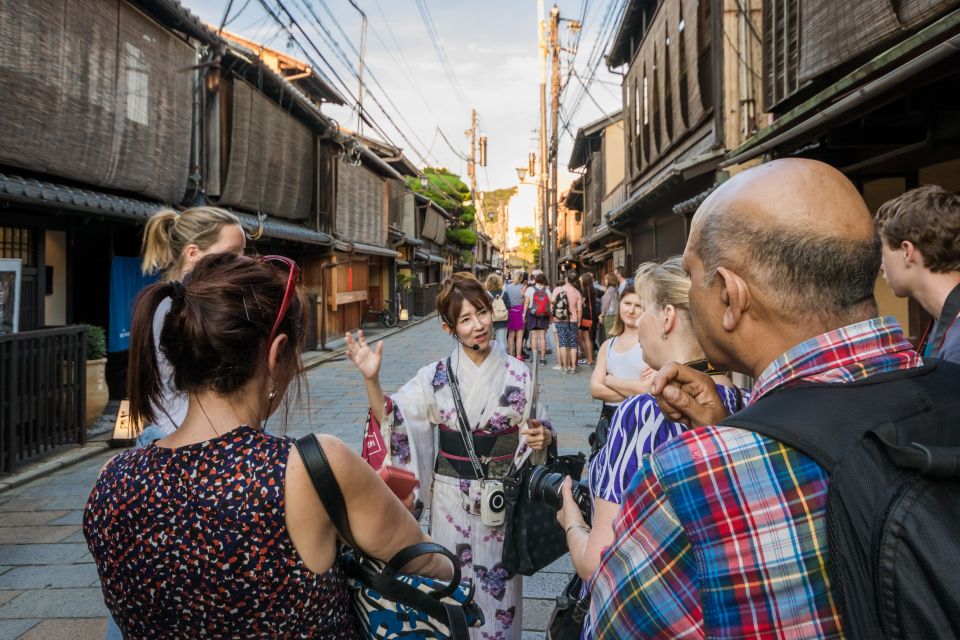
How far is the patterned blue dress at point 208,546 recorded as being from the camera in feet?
4.63

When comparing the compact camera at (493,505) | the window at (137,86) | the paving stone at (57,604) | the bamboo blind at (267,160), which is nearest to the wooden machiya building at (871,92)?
the compact camera at (493,505)

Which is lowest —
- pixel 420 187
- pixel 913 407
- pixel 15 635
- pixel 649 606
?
pixel 15 635

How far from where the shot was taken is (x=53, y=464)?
6836 mm

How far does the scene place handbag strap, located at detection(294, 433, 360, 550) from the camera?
4.64 ft

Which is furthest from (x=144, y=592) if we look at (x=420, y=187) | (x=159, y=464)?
(x=420, y=187)

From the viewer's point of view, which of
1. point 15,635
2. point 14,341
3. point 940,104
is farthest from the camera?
point 14,341

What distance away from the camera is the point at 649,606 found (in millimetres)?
1099

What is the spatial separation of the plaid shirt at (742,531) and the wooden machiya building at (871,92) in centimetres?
278

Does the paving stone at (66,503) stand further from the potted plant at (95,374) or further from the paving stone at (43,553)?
the potted plant at (95,374)

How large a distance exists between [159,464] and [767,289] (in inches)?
53.5

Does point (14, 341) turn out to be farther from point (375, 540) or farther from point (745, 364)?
point (745, 364)

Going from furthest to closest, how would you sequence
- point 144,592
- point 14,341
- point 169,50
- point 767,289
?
point 169,50, point 14,341, point 144,592, point 767,289

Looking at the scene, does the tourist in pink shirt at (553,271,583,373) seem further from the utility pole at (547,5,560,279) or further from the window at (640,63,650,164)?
the utility pole at (547,5,560,279)

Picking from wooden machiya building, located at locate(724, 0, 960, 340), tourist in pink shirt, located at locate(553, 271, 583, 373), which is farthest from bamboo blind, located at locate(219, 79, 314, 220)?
wooden machiya building, located at locate(724, 0, 960, 340)
